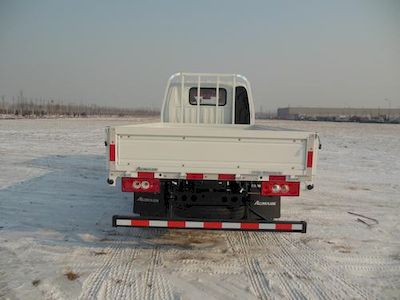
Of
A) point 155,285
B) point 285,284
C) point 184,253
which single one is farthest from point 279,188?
point 155,285

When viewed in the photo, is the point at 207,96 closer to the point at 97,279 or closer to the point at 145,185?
the point at 145,185

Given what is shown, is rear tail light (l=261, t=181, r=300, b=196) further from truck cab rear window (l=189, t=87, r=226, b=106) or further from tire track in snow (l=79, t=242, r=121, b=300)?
truck cab rear window (l=189, t=87, r=226, b=106)

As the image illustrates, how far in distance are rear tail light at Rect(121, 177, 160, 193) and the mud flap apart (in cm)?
37

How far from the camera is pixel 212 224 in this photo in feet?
13.8

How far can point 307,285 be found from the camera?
3.80m

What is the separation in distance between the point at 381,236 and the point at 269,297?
298 centimetres

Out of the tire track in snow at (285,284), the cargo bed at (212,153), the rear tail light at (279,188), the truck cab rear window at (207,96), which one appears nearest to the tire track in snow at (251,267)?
the tire track in snow at (285,284)

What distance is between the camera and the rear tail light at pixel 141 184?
4258mm

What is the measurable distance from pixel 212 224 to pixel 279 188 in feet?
3.28

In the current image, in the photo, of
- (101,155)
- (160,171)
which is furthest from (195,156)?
(101,155)

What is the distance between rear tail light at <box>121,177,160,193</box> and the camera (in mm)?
4258

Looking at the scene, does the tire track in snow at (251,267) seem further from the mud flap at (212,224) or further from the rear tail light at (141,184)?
the rear tail light at (141,184)

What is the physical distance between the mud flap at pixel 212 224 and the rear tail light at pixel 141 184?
0.37m

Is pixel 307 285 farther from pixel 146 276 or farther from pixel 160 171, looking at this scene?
pixel 160 171
